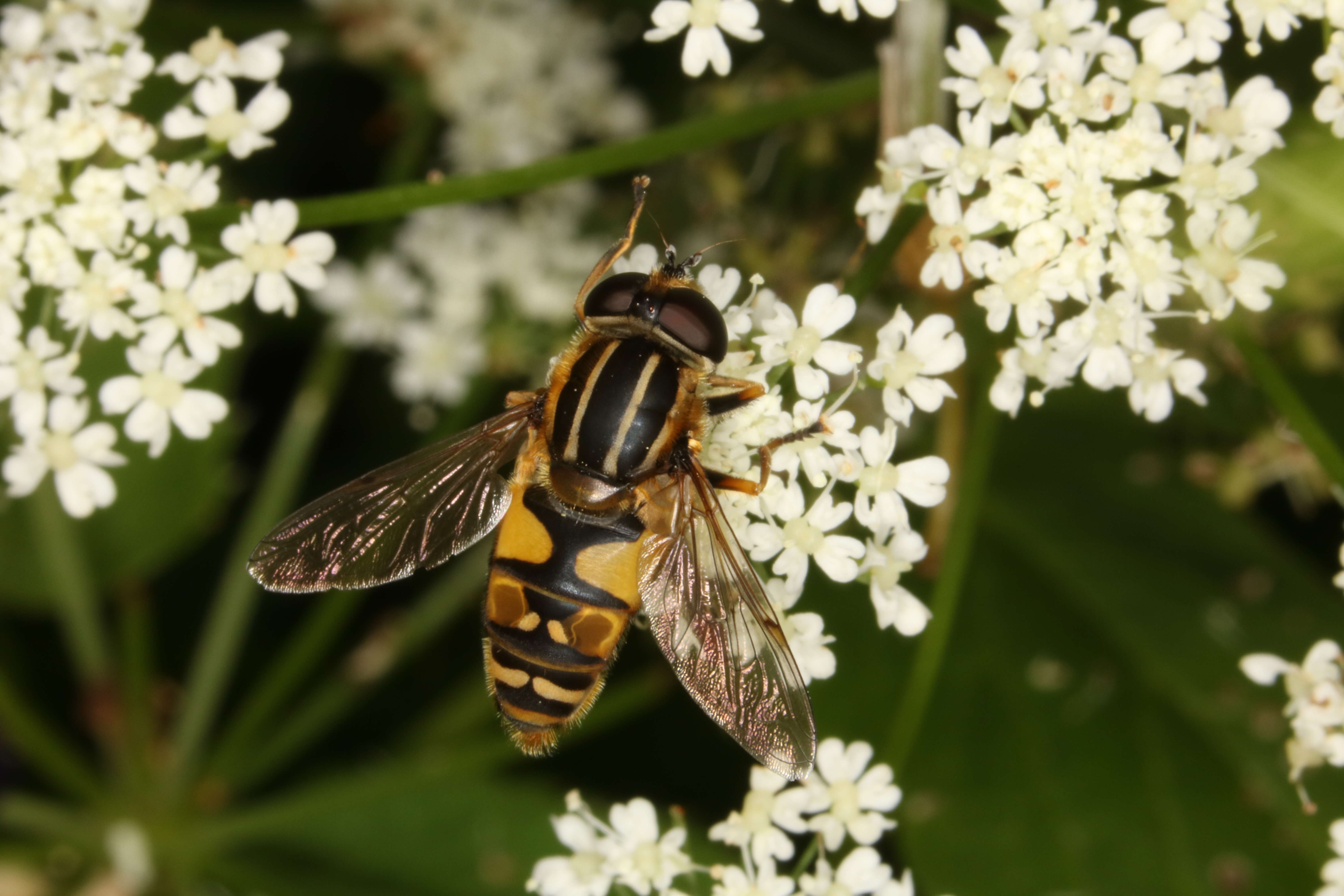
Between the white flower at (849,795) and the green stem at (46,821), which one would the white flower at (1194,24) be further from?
the green stem at (46,821)

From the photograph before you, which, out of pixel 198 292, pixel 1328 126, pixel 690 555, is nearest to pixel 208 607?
pixel 198 292

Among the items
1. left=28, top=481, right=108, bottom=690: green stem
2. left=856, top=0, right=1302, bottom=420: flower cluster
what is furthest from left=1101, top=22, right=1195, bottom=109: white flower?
left=28, top=481, right=108, bottom=690: green stem

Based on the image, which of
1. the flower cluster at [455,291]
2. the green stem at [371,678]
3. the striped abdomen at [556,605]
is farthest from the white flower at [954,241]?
the green stem at [371,678]

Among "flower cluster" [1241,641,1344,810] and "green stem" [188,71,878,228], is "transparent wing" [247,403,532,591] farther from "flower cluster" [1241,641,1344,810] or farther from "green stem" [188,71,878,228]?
"flower cluster" [1241,641,1344,810]

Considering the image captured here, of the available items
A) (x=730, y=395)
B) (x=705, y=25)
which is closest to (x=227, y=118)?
(x=705, y=25)

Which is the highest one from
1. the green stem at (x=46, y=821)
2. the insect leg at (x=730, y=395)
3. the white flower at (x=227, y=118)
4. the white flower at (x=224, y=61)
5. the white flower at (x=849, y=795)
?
the white flower at (x=224, y=61)
